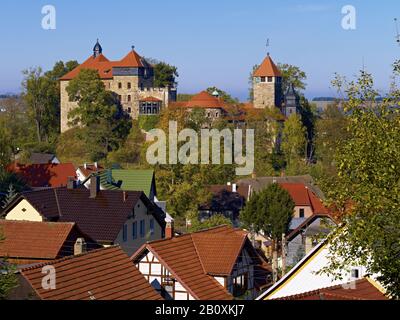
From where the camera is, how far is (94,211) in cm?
2905

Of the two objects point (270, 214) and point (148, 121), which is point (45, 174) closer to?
point (270, 214)

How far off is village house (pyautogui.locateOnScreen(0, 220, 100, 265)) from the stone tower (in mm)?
62137

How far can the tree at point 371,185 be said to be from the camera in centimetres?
941

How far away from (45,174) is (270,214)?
18110 millimetres

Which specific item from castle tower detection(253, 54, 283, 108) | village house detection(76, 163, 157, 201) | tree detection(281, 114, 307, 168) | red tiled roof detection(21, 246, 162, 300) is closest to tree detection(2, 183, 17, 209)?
village house detection(76, 163, 157, 201)

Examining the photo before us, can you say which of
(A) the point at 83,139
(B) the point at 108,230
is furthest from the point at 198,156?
(A) the point at 83,139

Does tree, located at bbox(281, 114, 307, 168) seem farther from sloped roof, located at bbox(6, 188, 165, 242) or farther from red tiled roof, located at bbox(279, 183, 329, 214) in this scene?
sloped roof, located at bbox(6, 188, 165, 242)

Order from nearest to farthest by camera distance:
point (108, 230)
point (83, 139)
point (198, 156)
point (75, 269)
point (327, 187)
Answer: point (327, 187) → point (75, 269) → point (108, 230) → point (198, 156) → point (83, 139)

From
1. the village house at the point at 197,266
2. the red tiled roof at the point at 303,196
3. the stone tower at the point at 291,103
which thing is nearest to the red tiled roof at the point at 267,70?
the stone tower at the point at 291,103

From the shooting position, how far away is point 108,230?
28.1 m

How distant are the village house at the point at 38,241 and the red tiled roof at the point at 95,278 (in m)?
5.18

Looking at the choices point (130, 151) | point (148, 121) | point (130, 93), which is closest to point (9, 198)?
point (130, 151)
